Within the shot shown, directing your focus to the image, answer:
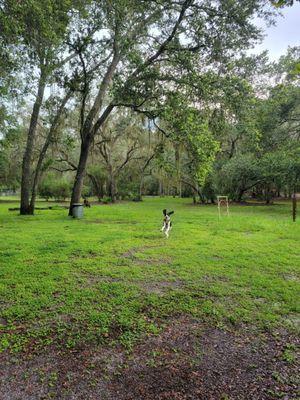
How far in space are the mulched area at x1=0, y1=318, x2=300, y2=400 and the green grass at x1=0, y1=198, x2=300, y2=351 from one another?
0.68ft

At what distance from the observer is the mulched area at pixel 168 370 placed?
6.63ft

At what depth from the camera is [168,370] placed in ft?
7.43

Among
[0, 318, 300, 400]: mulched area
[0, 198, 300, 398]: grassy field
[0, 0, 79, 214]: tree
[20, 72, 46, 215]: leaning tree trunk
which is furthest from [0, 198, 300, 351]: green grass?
[20, 72, 46, 215]: leaning tree trunk

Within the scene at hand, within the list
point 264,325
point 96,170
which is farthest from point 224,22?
point 96,170

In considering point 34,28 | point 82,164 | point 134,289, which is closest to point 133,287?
point 134,289

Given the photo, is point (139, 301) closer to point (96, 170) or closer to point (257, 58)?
point (257, 58)

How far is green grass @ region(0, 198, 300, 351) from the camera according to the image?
292cm

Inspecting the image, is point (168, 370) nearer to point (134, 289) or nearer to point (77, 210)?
point (134, 289)

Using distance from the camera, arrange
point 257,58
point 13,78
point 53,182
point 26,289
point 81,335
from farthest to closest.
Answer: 1. point 53,182
2. point 257,58
3. point 13,78
4. point 26,289
5. point 81,335

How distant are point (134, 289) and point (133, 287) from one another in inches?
2.8

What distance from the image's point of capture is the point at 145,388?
207cm

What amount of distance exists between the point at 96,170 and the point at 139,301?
26.9 meters

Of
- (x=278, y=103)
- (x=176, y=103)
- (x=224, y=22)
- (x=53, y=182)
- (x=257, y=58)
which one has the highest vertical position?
(x=257, y=58)

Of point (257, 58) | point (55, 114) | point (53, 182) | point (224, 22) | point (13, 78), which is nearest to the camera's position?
point (13, 78)
